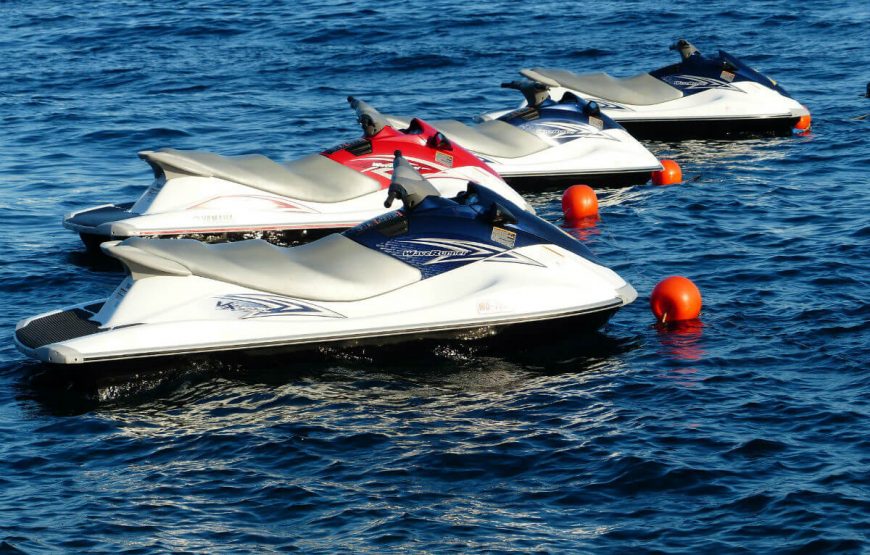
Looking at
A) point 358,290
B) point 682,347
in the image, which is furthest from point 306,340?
point 682,347

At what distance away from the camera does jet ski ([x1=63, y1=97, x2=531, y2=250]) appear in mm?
17156

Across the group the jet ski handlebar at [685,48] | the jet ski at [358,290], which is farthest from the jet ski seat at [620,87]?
the jet ski at [358,290]

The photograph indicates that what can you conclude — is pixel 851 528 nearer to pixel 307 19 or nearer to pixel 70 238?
pixel 70 238

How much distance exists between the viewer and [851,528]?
392 inches

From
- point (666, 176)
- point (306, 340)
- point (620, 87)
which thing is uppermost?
point (620, 87)

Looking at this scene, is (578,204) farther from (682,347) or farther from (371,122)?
(682,347)

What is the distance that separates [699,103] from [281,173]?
8.75 m

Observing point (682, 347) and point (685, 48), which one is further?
point (685, 48)

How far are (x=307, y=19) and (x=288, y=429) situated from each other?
23280 millimetres

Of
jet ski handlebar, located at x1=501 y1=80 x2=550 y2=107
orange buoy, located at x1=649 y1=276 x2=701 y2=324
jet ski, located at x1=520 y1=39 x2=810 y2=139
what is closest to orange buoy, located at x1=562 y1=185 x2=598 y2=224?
jet ski handlebar, located at x1=501 y1=80 x2=550 y2=107

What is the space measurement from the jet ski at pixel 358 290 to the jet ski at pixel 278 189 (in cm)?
379

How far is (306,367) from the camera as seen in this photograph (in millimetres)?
13133

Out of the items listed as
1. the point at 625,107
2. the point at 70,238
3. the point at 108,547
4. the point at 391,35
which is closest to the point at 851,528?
the point at 108,547

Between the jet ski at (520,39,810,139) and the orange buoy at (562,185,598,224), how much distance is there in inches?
157
